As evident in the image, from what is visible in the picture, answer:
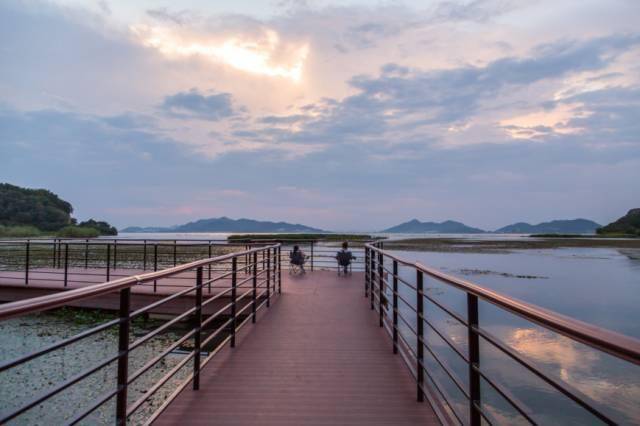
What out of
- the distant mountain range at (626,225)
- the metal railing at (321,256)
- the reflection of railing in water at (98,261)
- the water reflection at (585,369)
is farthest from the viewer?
the distant mountain range at (626,225)

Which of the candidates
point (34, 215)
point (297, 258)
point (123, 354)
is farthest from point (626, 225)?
point (34, 215)

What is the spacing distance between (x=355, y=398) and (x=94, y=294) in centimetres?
202

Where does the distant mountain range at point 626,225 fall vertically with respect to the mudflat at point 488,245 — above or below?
above

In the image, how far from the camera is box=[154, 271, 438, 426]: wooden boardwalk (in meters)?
2.62

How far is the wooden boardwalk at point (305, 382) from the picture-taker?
8.58 ft

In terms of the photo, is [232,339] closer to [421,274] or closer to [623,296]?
[421,274]

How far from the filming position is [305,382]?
3203 millimetres

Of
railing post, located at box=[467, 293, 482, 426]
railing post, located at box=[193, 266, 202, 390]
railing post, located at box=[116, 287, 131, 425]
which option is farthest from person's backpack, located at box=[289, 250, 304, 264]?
railing post, located at box=[467, 293, 482, 426]

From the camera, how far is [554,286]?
582 inches

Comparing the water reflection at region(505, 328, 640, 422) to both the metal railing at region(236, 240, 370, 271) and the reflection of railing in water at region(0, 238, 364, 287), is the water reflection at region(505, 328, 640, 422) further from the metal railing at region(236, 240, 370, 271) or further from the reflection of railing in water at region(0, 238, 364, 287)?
the reflection of railing in water at region(0, 238, 364, 287)

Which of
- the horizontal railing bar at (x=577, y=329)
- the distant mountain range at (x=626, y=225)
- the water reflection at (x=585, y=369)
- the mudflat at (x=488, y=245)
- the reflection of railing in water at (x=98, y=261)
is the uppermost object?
the distant mountain range at (x=626, y=225)

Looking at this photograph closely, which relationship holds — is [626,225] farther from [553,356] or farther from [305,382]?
[305,382]

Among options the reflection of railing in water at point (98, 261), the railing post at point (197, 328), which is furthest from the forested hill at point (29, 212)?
the railing post at point (197, 328)

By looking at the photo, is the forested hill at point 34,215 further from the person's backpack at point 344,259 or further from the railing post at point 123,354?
the railing post at point 123,354
